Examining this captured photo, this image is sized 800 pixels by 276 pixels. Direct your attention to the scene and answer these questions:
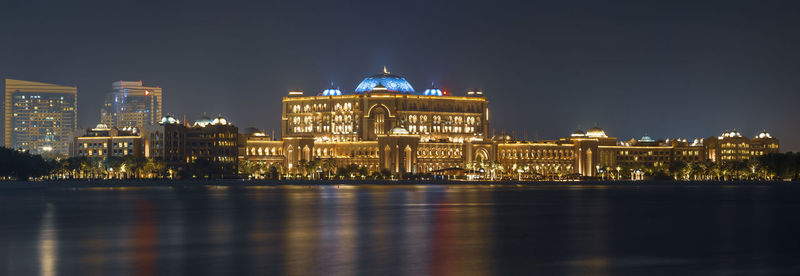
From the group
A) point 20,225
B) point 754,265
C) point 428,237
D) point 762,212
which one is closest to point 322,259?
point 428,237

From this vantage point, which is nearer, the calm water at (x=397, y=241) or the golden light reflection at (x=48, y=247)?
the golden light reflection at (x=48, y=247)

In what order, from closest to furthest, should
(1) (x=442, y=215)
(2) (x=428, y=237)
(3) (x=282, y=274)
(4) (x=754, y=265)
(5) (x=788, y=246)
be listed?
(3) (x=282, y=274), (4) (x=754, y=265), (5) (x=788, y=246), (2) (x=428, y=237), (1) (x=442, y=215)

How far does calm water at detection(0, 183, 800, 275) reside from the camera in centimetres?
3766

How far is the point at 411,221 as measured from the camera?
212 feet

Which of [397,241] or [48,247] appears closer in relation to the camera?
[48,247]

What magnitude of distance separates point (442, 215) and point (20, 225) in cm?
2730

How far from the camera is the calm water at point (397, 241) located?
3766cm

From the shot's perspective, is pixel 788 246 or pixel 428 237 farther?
pixel 428 237

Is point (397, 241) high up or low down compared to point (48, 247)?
down

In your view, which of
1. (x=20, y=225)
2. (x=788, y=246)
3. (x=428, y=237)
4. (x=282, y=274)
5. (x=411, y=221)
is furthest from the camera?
(x=411, y=221)

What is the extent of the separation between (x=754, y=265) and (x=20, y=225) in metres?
39.9

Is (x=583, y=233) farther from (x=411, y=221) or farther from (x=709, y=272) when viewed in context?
(x=709, y=272)

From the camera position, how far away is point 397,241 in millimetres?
49000

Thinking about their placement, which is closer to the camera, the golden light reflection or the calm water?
the golden light reflection
